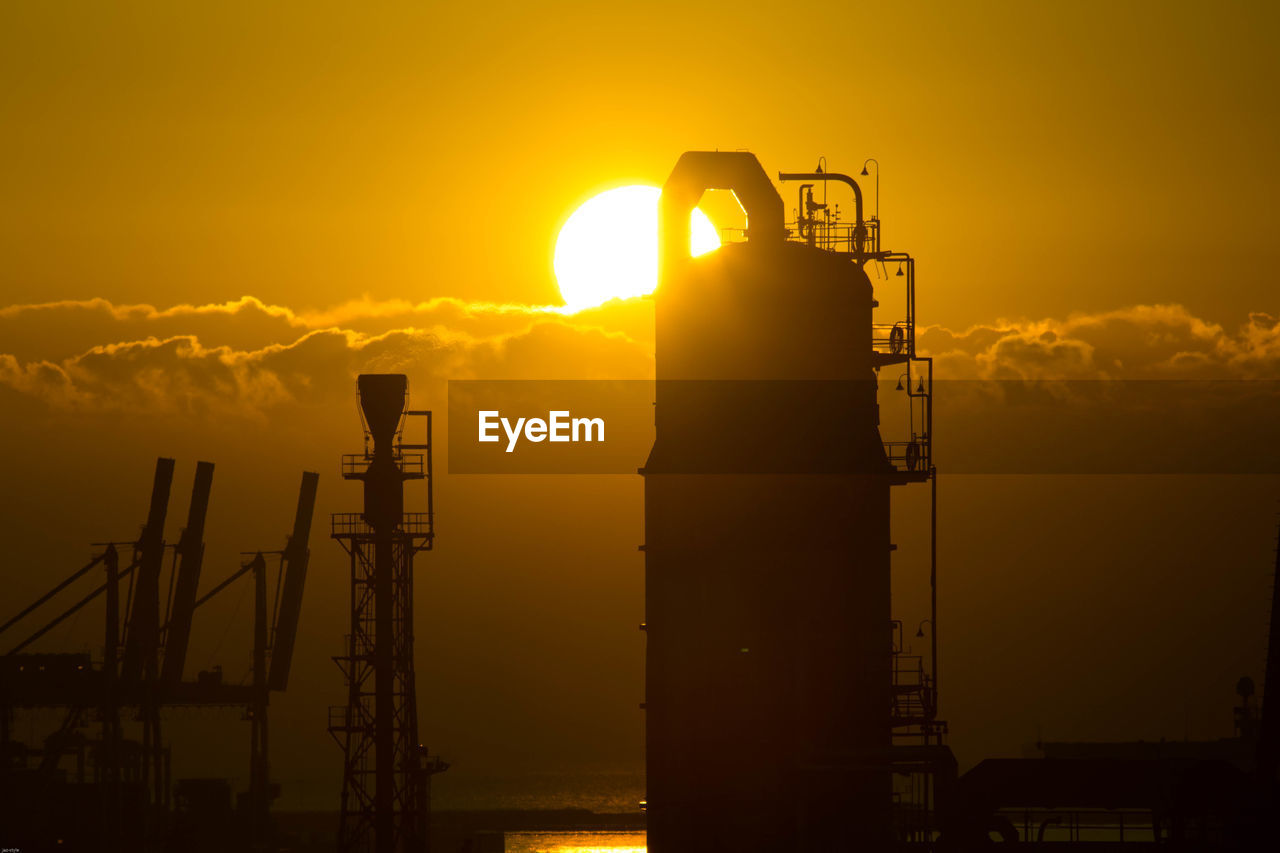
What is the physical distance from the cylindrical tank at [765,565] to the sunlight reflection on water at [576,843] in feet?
334

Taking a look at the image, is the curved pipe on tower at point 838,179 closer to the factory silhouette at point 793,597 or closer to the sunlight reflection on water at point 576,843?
the factory silhouette at point 793,597

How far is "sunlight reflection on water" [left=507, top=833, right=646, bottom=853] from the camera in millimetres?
142000

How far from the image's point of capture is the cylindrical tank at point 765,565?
3100cm

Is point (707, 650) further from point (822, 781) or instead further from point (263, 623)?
point (263, 623)

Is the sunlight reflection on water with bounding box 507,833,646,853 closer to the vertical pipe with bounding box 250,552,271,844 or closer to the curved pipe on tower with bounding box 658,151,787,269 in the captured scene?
the vertical pipe with bounding box 250,552,271,844

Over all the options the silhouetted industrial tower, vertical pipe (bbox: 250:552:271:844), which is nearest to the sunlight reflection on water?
vertical pipe (bbox: 250:552:271:844)

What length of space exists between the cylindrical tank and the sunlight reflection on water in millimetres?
101673

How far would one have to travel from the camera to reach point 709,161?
33531 mm

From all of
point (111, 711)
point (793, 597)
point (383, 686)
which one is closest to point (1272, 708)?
point (793, 597)

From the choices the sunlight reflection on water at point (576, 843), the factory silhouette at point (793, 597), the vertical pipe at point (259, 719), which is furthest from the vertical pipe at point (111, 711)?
the sunlight reflection on water at point (576, 843)

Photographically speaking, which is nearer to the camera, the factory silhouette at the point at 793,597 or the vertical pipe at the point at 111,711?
the factory silhouette at the point at 793,597

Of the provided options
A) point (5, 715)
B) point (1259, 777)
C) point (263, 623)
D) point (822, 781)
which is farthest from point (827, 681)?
point (263, 623)

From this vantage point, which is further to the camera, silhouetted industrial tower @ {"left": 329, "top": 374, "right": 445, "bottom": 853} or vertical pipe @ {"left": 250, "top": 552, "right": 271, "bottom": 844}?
vertical pipe @ {"left": 250, "top": 552, "right": 271, "bottom": 844}

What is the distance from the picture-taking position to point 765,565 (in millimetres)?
31234
